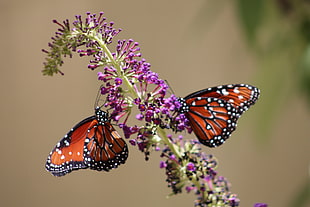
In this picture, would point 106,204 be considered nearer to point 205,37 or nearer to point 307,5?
point 205,37

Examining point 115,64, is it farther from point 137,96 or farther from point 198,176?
point 198,176

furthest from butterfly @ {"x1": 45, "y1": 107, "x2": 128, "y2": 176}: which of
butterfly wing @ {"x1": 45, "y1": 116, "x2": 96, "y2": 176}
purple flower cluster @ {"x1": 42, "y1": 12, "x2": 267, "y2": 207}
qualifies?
purple flower cluster @ {"x1": 42, "y1": 12, "x2": 267, "y2": 207}

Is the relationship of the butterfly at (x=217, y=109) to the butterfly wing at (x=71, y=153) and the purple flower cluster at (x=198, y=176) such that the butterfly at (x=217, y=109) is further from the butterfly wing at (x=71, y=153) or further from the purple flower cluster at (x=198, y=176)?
the butterfly wing at (x=71, y=153)

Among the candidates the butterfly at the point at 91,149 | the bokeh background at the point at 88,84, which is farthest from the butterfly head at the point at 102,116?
the bokeh background at the point at 88,84

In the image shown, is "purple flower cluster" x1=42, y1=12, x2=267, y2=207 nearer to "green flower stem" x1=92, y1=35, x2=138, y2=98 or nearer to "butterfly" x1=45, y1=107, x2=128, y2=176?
"green flower stem" x1=92, y1=35, x2=138, y2=98

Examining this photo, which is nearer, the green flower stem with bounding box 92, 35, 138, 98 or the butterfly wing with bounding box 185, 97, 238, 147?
the green flower stem with bounding box 92, 35, 138, 98

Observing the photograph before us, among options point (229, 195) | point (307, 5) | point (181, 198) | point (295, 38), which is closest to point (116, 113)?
point (229, 195)

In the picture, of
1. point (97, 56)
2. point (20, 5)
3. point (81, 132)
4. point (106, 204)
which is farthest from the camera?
point (106, 204)
